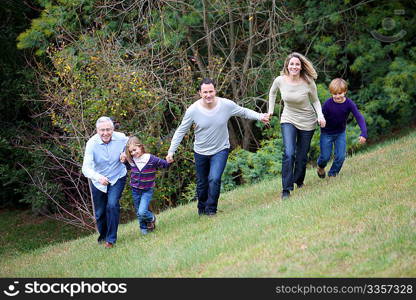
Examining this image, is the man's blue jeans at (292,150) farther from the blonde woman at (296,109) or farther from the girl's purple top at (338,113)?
the girl's purple top at (338,113)

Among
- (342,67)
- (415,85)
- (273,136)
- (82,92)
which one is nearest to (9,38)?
(82,92)

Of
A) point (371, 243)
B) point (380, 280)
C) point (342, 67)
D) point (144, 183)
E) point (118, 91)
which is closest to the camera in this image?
point (380, 280)

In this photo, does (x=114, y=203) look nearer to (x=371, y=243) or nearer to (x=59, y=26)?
(x=371, y=243)

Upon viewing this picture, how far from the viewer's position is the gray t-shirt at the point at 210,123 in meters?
→ 9.71

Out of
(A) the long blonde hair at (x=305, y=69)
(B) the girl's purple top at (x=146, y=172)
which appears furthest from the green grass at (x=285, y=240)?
(A) the long blonde hair at (x=305, y=69)

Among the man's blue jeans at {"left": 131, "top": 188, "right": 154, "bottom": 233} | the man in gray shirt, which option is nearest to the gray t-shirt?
the man in gray shirt

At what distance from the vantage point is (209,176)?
9945mm

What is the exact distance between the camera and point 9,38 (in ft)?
69.4

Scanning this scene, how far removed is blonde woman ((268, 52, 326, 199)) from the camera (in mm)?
9836

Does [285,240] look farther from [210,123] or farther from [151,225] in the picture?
[151,225]

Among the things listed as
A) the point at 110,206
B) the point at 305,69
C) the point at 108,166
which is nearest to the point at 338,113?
the point at 305,69

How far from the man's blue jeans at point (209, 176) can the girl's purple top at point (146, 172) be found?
2.38 feet

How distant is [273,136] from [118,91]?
4.86m

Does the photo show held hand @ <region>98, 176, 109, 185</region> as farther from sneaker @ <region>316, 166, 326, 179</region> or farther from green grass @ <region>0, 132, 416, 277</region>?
sneaker @ <region>316, 166, 326, 179</region>
